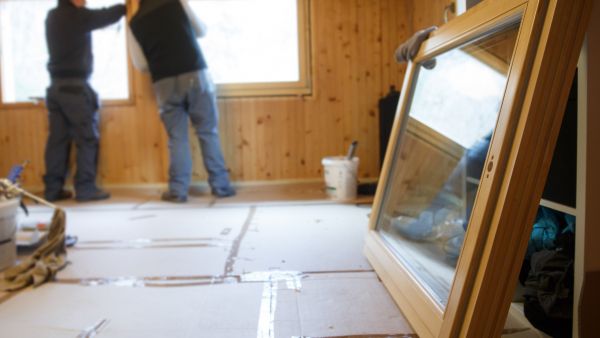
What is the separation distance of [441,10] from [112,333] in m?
2.51

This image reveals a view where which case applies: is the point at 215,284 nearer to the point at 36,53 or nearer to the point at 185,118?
the point at 185,118

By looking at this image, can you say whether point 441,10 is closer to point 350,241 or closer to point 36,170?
point 350,241

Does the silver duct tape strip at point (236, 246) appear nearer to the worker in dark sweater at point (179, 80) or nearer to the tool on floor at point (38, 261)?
the tool on floor at point (38, 261)

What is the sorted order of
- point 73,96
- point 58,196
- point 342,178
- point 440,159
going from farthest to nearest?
point 58,196 < point 73,96 < point 342,178 < point 440,159

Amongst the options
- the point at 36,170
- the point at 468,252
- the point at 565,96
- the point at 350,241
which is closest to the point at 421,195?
the point at 350,241

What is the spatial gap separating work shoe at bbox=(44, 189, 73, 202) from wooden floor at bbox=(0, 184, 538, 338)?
96 centimetres

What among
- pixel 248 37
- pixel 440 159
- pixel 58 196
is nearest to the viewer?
pixel 440 159

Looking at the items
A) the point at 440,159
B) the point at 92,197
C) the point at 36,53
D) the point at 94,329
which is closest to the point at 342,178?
the point at 440,159

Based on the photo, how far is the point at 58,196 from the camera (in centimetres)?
346

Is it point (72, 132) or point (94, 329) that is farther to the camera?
point (72, 132)

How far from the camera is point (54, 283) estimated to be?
1.61 m

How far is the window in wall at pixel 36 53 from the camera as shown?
A: 3709 mm

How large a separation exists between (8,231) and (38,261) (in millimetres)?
193

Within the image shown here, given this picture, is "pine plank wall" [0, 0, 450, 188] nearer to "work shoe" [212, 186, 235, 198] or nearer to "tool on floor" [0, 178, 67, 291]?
"work shoe" [212, 186, 235, 198]
